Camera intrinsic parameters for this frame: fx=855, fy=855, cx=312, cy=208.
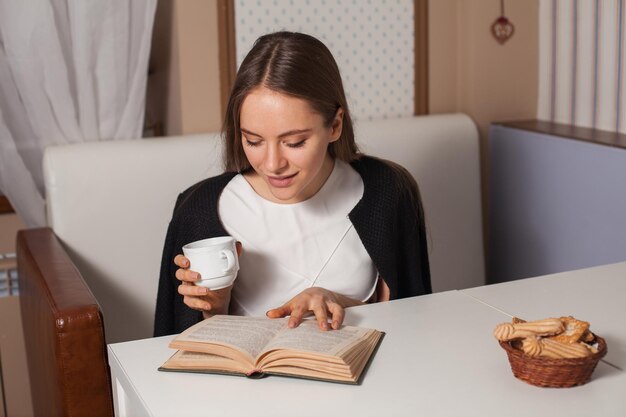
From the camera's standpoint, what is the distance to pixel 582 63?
2.52 metres

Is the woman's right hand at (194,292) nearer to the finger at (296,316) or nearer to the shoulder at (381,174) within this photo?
the finger at (296,316)

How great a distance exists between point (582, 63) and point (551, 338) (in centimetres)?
152

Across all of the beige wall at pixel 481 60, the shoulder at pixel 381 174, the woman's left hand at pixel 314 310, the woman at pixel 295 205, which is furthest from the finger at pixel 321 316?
the beige wall at pixel 481 60

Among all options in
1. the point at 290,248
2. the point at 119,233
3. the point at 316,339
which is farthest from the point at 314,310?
the point at 119,233

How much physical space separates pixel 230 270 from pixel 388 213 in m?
0.50

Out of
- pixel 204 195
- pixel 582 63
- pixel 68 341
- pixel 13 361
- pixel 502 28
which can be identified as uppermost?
pixel 502 28

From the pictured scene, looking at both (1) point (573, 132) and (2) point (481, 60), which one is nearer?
(1) point (573, 132)

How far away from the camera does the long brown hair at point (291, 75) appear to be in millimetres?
1610

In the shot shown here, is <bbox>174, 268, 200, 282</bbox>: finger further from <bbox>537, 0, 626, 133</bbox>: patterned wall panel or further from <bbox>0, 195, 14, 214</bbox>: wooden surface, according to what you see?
<bbox>537, 0, 626, 133</bbox>: patterned wall panel

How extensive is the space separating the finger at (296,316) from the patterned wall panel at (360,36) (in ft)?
3.89

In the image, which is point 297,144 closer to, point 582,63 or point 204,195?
A: point 204,195

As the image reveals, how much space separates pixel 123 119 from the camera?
2.36 meters

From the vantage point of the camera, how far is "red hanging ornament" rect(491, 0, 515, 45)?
266 centimetres

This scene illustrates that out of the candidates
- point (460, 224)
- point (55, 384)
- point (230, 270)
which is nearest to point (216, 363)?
point (230, 270)
